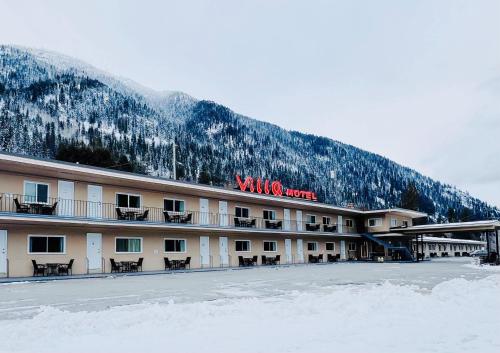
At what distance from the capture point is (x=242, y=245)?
3862 cm

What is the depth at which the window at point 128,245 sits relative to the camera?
28.8m

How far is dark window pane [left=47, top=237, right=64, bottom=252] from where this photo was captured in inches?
995

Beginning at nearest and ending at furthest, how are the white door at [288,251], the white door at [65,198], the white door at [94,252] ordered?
the white door at [65,198], the white door at [94,252], the white door at [288,251]

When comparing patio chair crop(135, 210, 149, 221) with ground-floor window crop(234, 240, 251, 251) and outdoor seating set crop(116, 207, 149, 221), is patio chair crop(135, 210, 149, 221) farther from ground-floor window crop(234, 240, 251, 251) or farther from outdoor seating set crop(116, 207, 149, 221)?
ground-floor window crop(234, 240, 251, 251)

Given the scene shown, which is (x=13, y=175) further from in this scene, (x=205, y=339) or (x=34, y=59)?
(x=34, y=59)

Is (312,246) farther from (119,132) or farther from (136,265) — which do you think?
(119,132)

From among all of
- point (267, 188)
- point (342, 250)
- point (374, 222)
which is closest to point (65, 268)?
point (267, 188)

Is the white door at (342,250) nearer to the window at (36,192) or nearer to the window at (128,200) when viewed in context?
the window at (128,200)

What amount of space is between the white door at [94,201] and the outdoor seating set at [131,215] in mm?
1287

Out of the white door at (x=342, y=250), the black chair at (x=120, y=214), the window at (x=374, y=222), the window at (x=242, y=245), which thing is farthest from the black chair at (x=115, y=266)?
the window at (x=374, y=222)

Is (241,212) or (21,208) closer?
(21,208)

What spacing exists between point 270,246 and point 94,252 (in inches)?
742

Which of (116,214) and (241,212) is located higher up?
(241,212)

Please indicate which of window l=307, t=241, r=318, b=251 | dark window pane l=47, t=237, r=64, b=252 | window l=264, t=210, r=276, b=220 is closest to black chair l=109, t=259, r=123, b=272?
dark window pane l=47, t=237, r=64, b=252
